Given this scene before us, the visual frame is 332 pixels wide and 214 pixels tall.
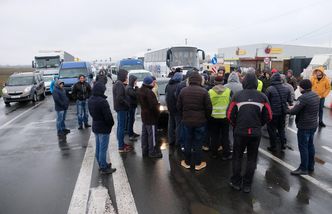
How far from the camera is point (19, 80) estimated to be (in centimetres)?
1942

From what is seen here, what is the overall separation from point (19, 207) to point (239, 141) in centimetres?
380

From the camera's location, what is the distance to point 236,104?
17.0 feet

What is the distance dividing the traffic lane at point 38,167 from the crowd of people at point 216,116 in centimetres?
104

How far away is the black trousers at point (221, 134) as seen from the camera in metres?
6.91

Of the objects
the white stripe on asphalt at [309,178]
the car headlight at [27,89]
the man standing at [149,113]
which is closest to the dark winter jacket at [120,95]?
the man standing at [149,113]

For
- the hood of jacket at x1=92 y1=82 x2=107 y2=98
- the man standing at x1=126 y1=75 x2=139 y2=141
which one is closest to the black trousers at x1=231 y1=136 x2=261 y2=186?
the hood of jacket at x1=92 y1=82 x2=107 y2=98

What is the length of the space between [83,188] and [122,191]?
0.77 meters

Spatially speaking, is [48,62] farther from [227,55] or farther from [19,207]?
[227,55]

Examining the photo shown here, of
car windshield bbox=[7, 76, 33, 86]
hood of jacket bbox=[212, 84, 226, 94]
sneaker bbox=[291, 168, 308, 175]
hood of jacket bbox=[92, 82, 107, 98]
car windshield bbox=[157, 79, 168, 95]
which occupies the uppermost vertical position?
hood of jacket bbox=[92, 82, 107, 98]

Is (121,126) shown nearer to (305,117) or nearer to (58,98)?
(58,98)

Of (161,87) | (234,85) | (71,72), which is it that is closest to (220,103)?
(234,85)

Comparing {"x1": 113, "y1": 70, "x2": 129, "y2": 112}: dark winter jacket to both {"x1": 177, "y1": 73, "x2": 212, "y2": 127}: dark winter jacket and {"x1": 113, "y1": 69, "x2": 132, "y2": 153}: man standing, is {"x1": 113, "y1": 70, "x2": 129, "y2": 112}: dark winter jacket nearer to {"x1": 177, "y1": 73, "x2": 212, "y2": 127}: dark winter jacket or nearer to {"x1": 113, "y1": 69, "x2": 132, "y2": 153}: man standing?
{"x1": 113, "y1": 69, "x2": 132, "y2": 153}: man standing

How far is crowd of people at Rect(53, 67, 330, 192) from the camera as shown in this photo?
5133 mm

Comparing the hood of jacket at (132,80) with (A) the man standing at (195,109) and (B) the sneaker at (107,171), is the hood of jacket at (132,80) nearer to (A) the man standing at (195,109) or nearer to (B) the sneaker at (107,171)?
(A) the man standing at (195,109)
